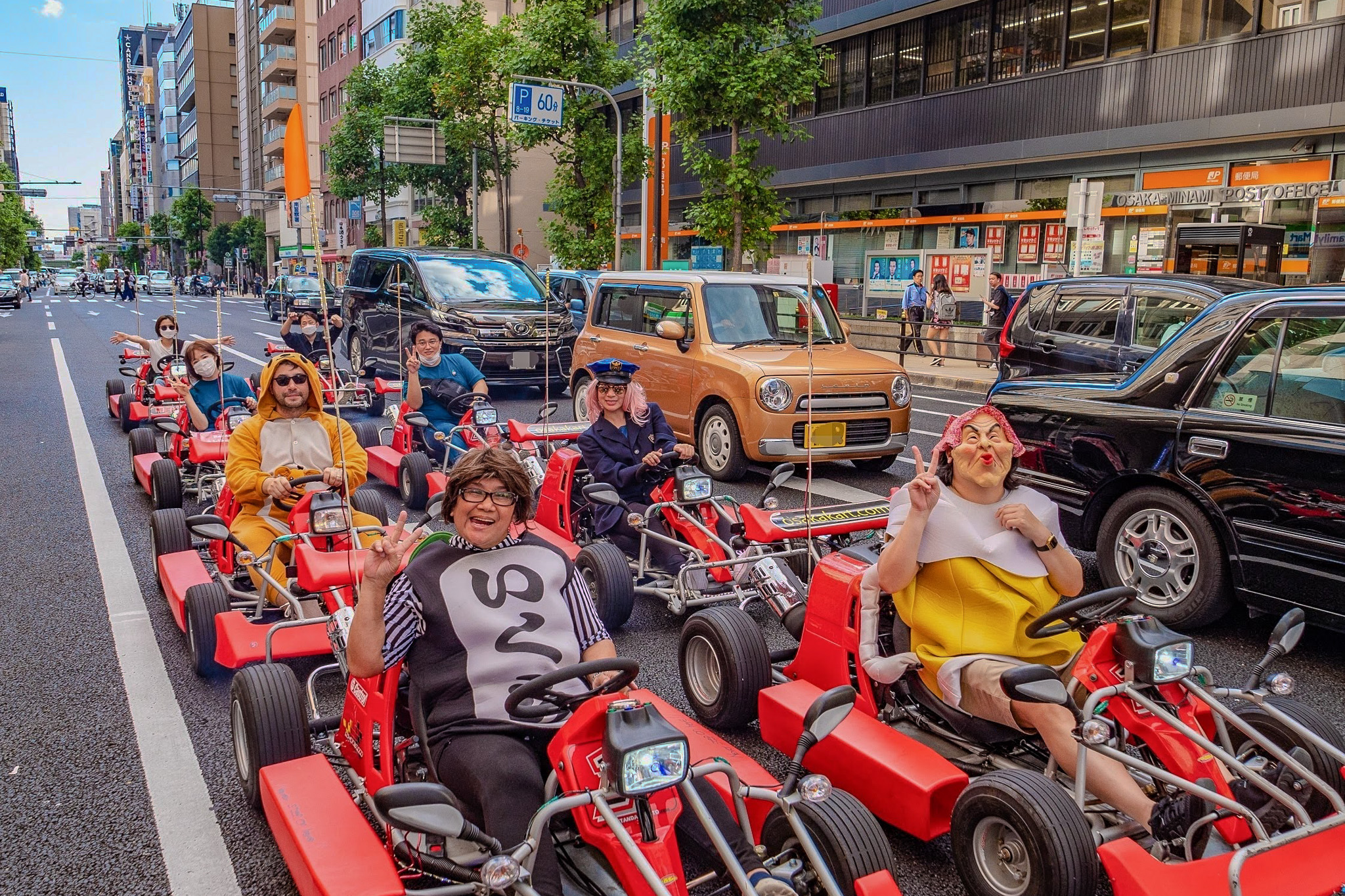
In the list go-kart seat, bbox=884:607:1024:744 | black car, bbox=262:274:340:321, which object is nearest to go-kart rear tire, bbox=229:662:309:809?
go-kart seat, bbox=884:607:1024:744

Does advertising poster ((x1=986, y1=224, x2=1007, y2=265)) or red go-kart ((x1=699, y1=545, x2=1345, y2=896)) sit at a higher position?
advertising poster ((x1=986, y1=224, x2=1007, y2=265))

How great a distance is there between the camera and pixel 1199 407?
5.71m

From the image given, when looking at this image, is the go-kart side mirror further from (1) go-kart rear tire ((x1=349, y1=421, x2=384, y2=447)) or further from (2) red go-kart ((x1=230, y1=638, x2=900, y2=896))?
(1) go-kart rear tire ((x1=349, y1=421, x2=384, y2=447))

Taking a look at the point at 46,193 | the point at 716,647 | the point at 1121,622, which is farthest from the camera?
the point at 46,193

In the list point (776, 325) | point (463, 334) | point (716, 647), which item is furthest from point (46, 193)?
point (716, 647)

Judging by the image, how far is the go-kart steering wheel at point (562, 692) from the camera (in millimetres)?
2729

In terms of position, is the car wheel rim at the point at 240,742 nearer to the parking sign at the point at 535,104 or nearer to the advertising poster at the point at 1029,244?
the advertising poster at the point at 1029,244

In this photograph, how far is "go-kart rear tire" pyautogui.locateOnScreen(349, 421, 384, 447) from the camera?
10719 mm

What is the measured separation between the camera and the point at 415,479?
887cm

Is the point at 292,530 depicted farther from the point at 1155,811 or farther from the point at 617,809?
the point at 1155,811

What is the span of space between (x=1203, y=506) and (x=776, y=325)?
5.74 meters

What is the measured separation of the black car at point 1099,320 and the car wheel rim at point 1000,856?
7.28 metres

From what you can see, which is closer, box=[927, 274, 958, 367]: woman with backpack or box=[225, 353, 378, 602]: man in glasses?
box=[225, 353, 378, 602]: man in glasses

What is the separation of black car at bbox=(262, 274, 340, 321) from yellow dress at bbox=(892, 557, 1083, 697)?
1257 inches
